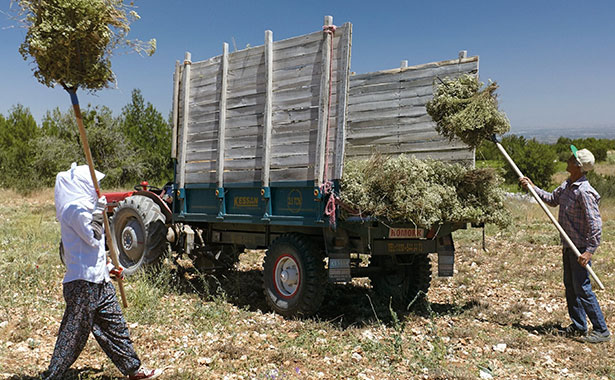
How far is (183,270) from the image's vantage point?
9.43 metres

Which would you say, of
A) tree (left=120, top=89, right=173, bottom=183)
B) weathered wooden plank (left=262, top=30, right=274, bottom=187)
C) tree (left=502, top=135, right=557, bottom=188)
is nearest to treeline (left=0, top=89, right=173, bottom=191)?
tree (left=120, top=89, right=173, bottom=183)

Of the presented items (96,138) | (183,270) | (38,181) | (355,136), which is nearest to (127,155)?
(96,138)

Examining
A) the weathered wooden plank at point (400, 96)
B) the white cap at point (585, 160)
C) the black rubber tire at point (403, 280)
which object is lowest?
the black rubber tire at point (403, 280)

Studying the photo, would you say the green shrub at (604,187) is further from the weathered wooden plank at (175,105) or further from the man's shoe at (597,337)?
the weathered wooden plank at (175,105)

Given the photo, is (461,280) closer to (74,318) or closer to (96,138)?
(74,318)

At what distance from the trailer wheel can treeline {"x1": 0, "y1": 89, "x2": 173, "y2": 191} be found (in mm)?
23905

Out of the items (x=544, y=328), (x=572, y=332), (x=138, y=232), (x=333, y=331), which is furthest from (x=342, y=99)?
(x=138, y=232)

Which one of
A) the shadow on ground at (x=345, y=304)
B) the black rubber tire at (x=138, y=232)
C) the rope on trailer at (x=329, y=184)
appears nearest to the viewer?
the rope on trailer at (x=329, y=184)

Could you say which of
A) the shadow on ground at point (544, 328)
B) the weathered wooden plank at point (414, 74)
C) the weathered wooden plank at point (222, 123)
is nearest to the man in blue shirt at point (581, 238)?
the shadow on ground at point (544, 328)

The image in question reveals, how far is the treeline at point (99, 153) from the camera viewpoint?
96.9ft

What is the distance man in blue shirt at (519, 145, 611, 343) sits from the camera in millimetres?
5844

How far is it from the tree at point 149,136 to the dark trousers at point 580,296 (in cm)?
2802

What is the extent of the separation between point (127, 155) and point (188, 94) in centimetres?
2391

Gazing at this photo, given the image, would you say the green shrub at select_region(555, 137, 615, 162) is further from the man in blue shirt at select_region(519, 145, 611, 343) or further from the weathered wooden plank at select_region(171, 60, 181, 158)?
the weathered wooden plank at select_region(171, 60, 181, 158)
